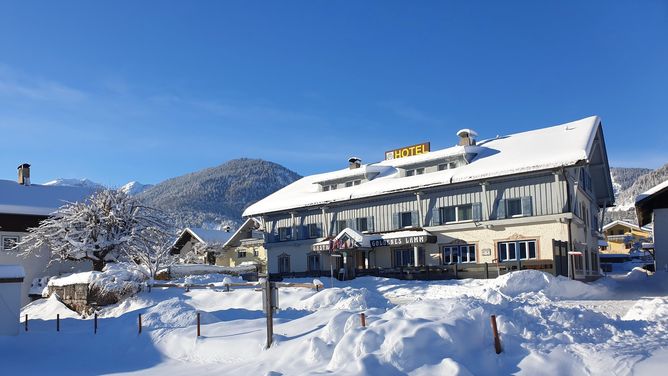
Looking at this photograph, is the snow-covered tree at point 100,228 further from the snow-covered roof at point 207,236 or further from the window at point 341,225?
the snow-covered roof at point 207,236

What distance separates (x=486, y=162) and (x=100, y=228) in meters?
24.4

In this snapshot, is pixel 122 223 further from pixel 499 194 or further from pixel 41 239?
pixel 499 194

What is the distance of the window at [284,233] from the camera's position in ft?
150

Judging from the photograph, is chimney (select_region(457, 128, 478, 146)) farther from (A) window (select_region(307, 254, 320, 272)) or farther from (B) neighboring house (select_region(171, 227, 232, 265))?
(B) neighboring house (select_region(171, 227, 232, 265))

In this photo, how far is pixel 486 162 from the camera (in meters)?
A: 36.8

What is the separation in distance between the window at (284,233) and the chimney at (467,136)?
46.9 ft

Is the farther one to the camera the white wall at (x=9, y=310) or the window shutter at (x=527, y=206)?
the window shutter at (x=527, y=206)

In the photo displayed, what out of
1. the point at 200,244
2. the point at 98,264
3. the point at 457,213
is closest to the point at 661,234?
the point at 457,213

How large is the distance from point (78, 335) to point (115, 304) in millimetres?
6840

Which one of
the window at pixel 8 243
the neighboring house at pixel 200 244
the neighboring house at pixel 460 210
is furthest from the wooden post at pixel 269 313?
the neighboring house at pixel 200 244

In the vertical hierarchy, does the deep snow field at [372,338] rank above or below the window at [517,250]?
below

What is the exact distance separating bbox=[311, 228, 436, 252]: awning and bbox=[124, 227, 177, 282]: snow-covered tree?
35.1 ft

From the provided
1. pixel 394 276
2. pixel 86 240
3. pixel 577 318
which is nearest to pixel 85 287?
pixel 86 240

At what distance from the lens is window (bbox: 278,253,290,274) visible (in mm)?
46031
